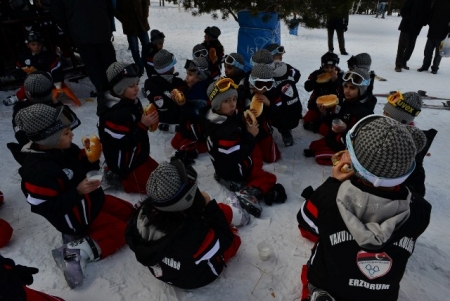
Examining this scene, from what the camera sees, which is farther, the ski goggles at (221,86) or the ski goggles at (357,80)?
the ski goggles at (357,80)

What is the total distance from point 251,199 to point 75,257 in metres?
1.60

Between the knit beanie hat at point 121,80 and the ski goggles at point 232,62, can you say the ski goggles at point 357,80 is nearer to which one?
the ski goggles at point 232,62

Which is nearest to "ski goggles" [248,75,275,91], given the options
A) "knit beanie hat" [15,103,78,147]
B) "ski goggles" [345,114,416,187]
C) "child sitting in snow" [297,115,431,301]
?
"child sitting in snow" [297,115,431,301]

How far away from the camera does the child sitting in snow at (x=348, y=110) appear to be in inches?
140

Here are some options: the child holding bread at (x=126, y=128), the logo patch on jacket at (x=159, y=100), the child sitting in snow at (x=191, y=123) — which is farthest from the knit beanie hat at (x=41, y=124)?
the logo patch on jacket at (x=159, y=100)

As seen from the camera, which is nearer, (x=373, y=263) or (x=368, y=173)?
(x=368, y=173)

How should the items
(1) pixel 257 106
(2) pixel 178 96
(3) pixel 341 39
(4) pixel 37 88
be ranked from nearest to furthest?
1. (4) pixel 37 88
2. (1) pixel 257 106
3. (2) pixel 178 96
4. (3) pixel 341 39

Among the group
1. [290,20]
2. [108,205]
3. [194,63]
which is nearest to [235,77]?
[194,63]

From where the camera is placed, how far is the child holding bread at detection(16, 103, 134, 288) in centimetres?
228

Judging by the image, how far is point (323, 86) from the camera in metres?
4.75

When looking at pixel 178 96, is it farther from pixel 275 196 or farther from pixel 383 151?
pixel 383 151

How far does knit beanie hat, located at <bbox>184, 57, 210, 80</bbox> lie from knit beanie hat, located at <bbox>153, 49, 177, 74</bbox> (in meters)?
0.23

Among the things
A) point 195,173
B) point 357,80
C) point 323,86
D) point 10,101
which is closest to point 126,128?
point 195,173

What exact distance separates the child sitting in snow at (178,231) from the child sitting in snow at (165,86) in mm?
2674
